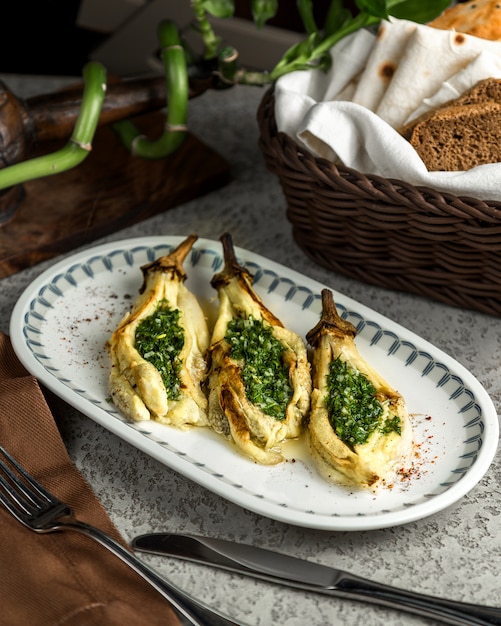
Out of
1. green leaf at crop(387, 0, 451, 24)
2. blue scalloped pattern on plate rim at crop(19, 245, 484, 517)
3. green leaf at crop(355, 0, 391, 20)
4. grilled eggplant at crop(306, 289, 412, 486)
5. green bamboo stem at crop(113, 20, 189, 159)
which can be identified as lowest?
blue scalloped pattern on plate rim at crop(19, 245, 484, 517)

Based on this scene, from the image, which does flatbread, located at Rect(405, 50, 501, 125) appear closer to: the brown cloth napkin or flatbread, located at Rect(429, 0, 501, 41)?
flatbread, located at Rect(429, 0, 501, 41)

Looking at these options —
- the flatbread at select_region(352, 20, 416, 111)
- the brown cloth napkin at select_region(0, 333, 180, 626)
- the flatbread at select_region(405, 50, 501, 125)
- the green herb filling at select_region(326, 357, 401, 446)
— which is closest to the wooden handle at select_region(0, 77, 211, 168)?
the flatbread at select_region(352, 20, 416, 111)

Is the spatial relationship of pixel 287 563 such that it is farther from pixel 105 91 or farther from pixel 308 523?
pixel 105 91

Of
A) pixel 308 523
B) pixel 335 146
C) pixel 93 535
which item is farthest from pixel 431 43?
pixel 93 535

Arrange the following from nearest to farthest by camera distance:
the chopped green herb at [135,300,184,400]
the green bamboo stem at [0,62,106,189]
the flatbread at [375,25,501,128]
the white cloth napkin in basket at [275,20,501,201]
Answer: the chopped green herb at [135,300,184,400] < the white cloth napkin in basket at [275,20,501,201] < the flatbread at [375,25,501,128] < the green bamboo stem at [0,62,106,189]

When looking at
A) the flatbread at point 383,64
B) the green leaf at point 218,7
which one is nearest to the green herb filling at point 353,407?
the flatbread at point 383,64

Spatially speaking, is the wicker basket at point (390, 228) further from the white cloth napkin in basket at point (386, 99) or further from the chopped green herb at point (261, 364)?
the chopped green herb at point (261, 364)

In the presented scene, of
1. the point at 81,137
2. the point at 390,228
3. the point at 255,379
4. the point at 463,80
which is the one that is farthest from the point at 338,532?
the point at 81,137
